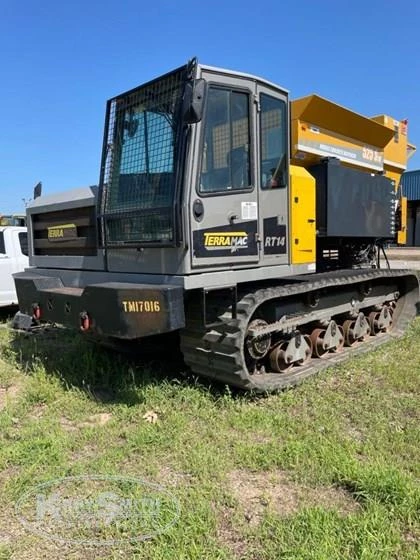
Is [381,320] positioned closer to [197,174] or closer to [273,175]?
[273,175]

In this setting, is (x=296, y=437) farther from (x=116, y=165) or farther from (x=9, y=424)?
(x=116, y=165)

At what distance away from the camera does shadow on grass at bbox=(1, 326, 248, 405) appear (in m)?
4.80

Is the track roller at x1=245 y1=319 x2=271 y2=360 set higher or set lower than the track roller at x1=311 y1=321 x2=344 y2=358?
higher

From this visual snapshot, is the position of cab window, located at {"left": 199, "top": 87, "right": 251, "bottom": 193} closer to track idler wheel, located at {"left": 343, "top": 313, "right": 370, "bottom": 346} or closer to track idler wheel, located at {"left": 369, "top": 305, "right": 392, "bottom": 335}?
track idler wheel, located at {"left": 343, "top": 313, "right": 370, "bottom": 346}

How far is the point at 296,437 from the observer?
12.4 feet

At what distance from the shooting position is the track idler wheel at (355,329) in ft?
20.8

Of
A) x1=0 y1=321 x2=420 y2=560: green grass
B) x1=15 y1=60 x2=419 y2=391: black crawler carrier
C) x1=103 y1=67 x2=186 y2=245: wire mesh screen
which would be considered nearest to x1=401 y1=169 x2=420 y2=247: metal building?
x1=15 y1=60 x2=419 y2=391: black crawler carrier

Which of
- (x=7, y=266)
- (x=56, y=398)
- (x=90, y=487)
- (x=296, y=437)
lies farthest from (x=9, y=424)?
(x=7, y=266)

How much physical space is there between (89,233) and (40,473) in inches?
94.9

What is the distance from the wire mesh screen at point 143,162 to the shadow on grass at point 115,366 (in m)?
1.41

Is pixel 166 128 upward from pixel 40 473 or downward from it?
upward

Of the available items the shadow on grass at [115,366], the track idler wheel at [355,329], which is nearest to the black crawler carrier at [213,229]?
the track idler wheel at [355,329]

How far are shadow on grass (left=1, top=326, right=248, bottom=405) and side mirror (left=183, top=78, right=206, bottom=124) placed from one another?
2.40m

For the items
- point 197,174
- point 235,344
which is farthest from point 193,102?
point 235,344
